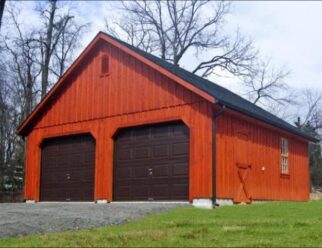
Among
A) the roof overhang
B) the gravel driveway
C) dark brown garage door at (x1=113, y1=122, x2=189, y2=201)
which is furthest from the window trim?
the gravel driveway

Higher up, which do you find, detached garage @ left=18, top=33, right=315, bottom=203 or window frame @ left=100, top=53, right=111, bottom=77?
window frame @ left=100, top=53, right=111, bottom=77

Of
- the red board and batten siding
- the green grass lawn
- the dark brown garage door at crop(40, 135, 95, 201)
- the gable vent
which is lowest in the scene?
the green grass lawn

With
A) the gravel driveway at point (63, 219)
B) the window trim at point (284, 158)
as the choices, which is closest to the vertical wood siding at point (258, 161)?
the window trim at point (284, 158)

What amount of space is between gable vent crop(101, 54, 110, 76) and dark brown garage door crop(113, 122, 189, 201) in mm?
2570

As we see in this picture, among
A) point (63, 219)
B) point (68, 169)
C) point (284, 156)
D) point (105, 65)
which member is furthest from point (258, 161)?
point (63, 219)

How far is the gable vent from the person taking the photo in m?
20.5

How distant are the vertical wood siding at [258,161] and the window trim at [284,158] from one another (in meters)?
0.18

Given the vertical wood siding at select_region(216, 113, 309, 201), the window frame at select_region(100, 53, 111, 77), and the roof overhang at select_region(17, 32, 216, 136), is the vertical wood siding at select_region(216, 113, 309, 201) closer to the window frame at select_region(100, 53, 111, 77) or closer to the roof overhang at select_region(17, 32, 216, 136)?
the roof overhang at select_region(17, 32, 216, 136)

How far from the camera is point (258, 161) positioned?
19703mm

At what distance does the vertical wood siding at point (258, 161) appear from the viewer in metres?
17.4

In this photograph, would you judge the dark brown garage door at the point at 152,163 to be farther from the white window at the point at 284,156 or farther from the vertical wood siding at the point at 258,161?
the white window at the point at 284,156

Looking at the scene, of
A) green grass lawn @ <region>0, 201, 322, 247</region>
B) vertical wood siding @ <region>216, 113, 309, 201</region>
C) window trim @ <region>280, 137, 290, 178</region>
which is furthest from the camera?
window trim @ <region>280, 137, 290, 178</region>

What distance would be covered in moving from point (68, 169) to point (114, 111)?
3.39m

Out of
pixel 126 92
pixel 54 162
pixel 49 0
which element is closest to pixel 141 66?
pixel 126 92
